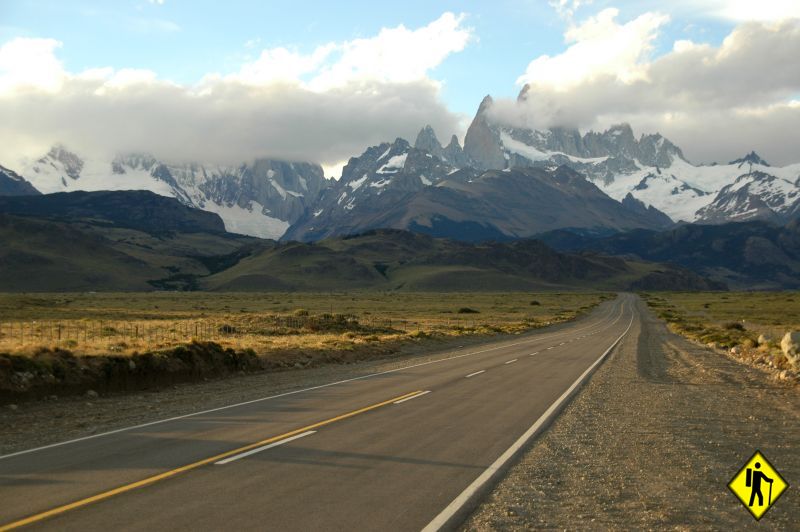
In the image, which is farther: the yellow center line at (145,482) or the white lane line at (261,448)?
the white lane line at (261,448)

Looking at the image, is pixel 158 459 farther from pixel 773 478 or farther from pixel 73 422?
pixel 773 478

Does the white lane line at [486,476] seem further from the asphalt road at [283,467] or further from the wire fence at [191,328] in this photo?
the wire fence at [191,328]

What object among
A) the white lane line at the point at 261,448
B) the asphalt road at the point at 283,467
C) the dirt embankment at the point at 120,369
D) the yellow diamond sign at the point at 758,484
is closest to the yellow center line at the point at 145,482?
the asphalt road at the point at 283,467

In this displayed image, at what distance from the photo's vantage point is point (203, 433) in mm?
14680

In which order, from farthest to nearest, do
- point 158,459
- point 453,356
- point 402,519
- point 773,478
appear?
point 453,356 → point 158,459 → point 402,519 → point 773,478

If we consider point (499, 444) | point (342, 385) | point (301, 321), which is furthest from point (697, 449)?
point (301, 321)

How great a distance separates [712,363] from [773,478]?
29.1 meters

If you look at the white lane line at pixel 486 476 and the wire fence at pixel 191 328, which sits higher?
the white lane line at pixel 486 476

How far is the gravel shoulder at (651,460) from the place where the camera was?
9.27 meters

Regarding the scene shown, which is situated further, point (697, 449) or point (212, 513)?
point (697, 449)

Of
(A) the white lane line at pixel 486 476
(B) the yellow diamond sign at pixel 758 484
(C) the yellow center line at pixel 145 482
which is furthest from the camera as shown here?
(A) the white lane line at pixel 486 476

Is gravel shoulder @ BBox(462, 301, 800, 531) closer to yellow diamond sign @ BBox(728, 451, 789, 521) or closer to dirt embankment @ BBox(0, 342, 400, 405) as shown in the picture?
yellow diamond sign @ BBox(728, 451, 789, 521)

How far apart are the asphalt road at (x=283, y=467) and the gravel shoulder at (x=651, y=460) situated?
78 centimetres

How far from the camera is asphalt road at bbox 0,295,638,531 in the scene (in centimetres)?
900
